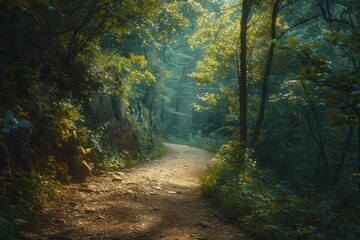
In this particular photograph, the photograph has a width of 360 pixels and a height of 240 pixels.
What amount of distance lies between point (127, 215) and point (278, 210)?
3.18 m

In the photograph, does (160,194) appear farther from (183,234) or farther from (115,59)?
(115,59)

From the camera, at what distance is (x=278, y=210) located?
6.27 meters

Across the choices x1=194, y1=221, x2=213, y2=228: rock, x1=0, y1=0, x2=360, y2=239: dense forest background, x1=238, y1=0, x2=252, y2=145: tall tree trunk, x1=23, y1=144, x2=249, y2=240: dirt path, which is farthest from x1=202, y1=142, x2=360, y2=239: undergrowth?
x1=238, y1=0, x2=252, y2=145: tall tree trunk

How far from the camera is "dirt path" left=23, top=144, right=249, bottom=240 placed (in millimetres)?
5195

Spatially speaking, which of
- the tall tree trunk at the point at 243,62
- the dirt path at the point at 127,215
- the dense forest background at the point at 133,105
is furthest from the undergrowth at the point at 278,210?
the tall tree trunk at the point at 243,62

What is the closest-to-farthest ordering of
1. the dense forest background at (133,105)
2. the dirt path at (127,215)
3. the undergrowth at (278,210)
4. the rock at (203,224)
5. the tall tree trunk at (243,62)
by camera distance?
the dense forest background at (133,105) < the dirt path at (127,215) < the undergrowth at (278,210) < the rock at (203,224) < the tall tree trunk at (243,62)

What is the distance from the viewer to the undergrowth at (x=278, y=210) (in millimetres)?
5309

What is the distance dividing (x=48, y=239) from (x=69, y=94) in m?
6.17

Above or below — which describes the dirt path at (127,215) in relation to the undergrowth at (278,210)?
below

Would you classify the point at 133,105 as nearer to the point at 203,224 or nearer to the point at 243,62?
the point at 243,62

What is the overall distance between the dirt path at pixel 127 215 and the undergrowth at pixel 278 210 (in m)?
0.42

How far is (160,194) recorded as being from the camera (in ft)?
28.0

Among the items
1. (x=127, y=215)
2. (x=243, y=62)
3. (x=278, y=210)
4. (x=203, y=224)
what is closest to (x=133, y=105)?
(x=243, y=62)

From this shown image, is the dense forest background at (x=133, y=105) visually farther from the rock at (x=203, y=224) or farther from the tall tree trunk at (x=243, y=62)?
the rock at (x=203, y=224)
